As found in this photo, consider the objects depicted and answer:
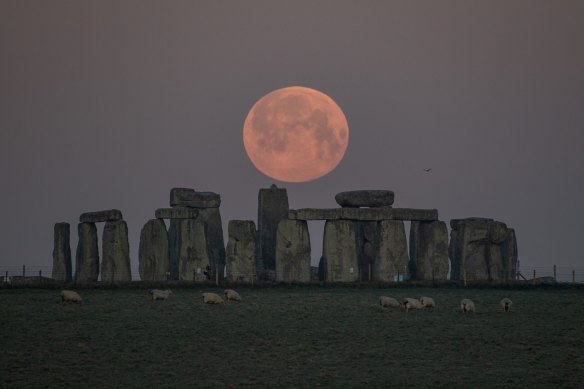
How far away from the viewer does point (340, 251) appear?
59.4 m

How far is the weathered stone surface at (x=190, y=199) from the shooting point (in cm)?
6556

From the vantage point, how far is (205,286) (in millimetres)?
55469

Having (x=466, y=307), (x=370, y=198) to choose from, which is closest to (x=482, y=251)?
(x=370, y=198)

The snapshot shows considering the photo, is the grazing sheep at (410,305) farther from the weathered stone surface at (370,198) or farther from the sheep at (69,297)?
the weathered stone surface at (370,198)

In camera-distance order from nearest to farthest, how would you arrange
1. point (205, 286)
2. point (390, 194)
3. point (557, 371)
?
point (557, 371)
point (205, 286)
point (390, 194)

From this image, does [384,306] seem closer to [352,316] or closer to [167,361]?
[352,316]

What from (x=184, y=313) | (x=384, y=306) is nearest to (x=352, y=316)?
(x=384, y=306)

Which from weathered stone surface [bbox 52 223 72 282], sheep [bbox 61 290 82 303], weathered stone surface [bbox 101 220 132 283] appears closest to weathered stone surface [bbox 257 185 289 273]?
weathered stone surface [bbox 101 220 132 283]

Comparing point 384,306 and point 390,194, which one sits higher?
point 390,194

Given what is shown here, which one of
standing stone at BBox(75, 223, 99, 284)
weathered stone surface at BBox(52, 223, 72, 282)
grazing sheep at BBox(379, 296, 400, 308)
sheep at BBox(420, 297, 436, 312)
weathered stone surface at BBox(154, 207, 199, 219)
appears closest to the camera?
sheep at BBox(420, 297, 436, 312)

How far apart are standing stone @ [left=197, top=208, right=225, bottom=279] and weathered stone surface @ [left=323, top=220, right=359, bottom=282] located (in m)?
7.73

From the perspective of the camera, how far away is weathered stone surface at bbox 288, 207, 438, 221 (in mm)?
59812

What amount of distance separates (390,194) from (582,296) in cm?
1306

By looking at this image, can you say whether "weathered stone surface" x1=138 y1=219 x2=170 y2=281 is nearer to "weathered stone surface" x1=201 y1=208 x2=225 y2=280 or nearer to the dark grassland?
"weathered stone surface" x1=201 y1=208 x2=225 y2=280
